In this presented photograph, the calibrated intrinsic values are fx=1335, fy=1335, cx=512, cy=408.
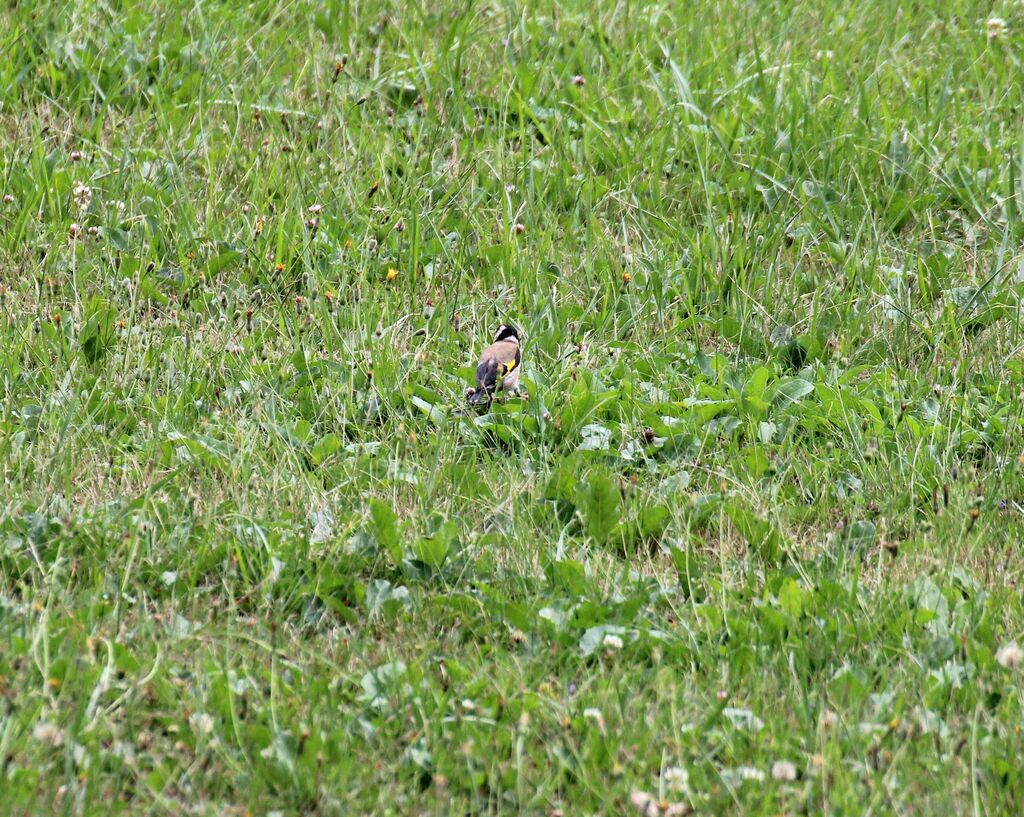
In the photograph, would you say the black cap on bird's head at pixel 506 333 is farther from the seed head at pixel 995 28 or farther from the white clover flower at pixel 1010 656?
the seed head at pixel 995 28

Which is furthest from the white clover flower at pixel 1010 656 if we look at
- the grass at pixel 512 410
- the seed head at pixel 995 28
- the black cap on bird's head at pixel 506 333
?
the seed head at pixel 995 28

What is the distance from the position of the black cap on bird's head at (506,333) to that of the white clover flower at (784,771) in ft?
8.07

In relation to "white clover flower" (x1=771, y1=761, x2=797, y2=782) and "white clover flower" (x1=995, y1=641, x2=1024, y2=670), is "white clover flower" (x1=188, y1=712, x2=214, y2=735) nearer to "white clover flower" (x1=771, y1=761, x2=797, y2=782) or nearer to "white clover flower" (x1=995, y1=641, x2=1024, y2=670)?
"white clover flower" (x1=771, y1=761, x2=797, y2=782)

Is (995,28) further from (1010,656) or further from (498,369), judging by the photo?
(1010,656)

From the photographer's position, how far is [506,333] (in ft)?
17.1

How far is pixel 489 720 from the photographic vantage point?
327 cm

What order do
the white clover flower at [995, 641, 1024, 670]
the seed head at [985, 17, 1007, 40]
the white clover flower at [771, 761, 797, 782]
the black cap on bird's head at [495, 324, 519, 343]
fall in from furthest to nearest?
the seed head at [985, 17, 1007, 40] → the black cap on bird's head at [495, 324, 519, 343] → the white clover flower at [995, 641, 1024, 670] → the white clover flower at [771, 761, 797, 782]

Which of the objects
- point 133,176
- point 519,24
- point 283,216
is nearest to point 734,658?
point 283,216

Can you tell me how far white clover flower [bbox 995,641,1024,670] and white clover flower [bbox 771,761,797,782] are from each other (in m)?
0.70

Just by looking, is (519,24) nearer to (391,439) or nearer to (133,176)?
(133,176)

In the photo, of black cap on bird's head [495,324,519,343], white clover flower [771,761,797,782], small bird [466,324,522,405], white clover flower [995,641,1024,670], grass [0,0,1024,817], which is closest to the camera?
white clover flower [771,761,797,782]

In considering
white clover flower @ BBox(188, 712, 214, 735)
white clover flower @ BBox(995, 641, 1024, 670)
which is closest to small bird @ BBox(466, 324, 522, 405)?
white clover flower @ BBox(188, 712, 214, 735)

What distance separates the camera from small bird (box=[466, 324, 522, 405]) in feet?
15.9

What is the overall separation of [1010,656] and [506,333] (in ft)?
7.93
